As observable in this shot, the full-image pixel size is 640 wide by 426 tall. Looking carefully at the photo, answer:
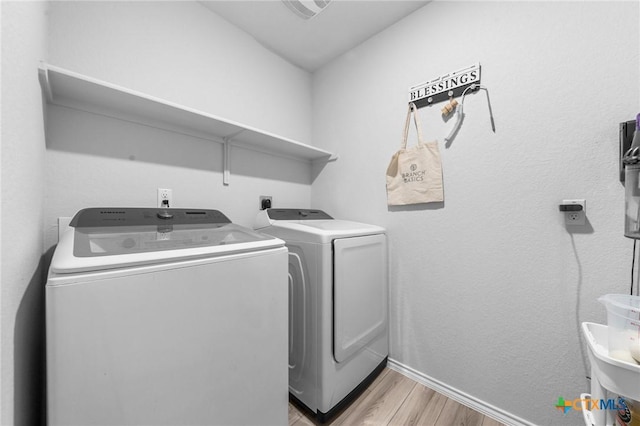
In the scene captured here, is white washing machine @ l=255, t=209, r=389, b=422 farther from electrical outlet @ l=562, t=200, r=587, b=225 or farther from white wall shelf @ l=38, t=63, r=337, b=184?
electrical outlet @ l=562, t=200, r=587, b=225

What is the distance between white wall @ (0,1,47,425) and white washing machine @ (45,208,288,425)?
9cm

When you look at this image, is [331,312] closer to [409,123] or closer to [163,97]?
[409,123]

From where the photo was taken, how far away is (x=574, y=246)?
112 cm

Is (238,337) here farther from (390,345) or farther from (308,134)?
(308,134)

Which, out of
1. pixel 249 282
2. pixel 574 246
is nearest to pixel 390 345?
pixel 574 246

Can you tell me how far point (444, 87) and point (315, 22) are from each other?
106cm

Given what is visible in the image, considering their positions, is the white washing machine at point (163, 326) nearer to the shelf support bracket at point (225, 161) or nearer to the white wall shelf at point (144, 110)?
the white wall shelf at point (144, 110)

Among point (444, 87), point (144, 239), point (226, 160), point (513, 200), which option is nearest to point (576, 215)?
point (513, 200)

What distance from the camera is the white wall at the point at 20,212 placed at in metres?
0.55

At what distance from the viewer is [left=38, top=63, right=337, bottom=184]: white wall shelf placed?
101cm

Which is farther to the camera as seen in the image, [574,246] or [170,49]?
[170,49]

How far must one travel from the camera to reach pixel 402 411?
1.37 metres

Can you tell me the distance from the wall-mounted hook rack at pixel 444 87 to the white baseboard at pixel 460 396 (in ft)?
6.07

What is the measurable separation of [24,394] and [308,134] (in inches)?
88.9
